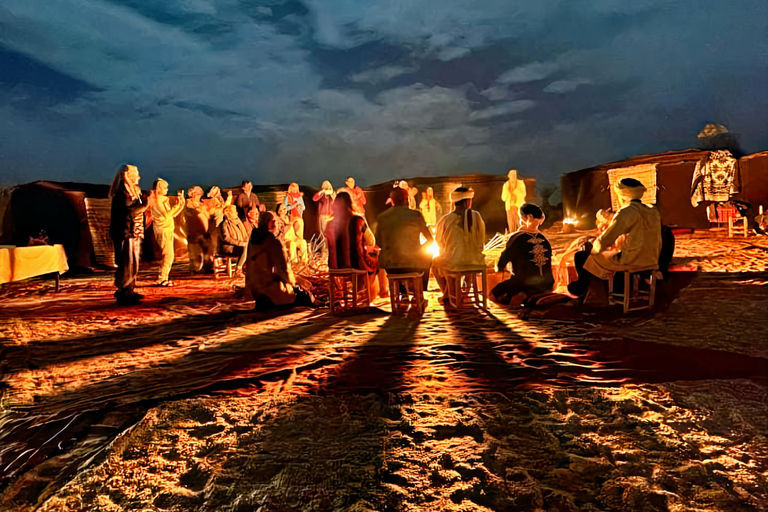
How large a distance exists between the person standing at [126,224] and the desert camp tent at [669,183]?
12737 millimetres

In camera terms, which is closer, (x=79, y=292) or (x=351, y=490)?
(x=351, y=490)

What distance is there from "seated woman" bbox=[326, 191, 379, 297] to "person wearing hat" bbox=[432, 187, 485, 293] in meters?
0.97

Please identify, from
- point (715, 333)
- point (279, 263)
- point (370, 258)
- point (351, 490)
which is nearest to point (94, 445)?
point (351, 490)

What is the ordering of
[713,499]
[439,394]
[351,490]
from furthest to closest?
[439,394], [351,490], [713,499]

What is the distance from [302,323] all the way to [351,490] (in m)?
3.51

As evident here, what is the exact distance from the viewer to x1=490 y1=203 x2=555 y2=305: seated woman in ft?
19.3

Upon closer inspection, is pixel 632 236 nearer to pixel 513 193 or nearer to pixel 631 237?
pixel 631 237

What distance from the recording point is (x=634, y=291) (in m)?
5.24

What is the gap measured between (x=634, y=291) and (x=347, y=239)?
3499 mm

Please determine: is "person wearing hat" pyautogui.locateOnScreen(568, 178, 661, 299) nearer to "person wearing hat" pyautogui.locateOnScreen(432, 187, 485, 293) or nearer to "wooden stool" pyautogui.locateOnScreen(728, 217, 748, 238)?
"person wearing hat" pyautogui.locateOnScreen(432, 187, 485, 293)

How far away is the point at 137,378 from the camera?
11.6ft

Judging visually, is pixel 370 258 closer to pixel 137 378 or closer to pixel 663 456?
pixel 137 378

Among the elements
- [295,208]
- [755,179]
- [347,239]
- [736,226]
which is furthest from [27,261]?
[755,179]

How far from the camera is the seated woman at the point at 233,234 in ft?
30.9
